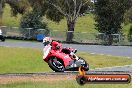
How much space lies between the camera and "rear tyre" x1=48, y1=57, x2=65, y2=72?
13445mm

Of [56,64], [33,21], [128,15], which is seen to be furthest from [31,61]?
[33,21]

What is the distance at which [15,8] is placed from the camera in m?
68.4

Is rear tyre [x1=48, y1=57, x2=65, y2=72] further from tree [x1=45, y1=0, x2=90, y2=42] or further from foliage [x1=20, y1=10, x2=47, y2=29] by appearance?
foliage [x1=20, y1=10, x2=47, y2=29]

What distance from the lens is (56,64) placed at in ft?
44.8

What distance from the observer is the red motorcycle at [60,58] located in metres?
13.3

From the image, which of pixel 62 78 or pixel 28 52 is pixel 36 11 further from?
pixel 62 78

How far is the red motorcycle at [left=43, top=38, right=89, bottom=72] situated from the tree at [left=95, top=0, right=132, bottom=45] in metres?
42.0

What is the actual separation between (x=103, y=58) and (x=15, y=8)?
3981 centimetres

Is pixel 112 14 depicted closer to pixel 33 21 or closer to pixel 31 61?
pixel 33 21

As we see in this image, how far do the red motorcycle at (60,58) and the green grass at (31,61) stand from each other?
11.8m

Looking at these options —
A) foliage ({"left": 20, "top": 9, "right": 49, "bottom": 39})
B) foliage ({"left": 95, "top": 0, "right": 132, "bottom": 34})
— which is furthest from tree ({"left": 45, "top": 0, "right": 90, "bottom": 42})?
foliage ({"left": 95, "top": 0, "right": 132, "bottom": 34})

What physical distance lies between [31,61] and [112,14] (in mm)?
29327

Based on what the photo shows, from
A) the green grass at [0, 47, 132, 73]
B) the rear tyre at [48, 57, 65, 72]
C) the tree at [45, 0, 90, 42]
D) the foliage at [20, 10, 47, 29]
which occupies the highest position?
the tree at [45, 0, 90, 42]

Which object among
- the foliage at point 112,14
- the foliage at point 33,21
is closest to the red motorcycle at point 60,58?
the foliage at point 112,14
